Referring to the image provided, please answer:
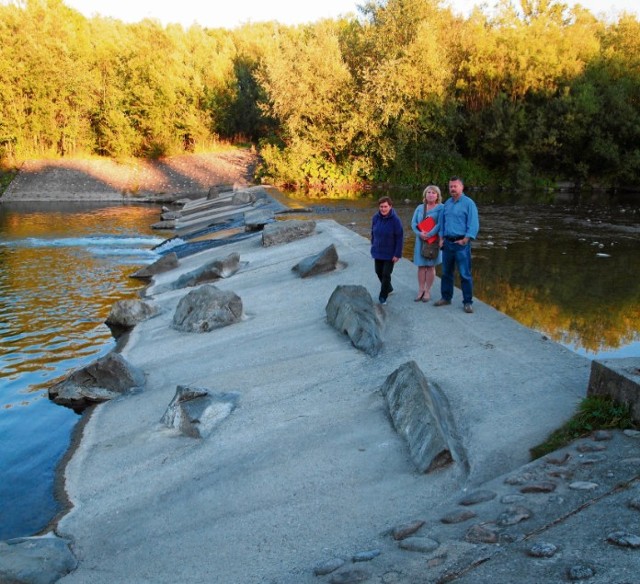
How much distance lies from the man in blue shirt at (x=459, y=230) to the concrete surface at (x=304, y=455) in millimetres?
731

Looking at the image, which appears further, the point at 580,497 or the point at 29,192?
the point at 29,192

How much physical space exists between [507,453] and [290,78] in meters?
37.9

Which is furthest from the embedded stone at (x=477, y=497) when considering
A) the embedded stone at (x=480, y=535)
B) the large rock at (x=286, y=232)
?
the large rock at (x=286, y=232)

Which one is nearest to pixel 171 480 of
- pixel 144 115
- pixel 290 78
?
pixel 290 78

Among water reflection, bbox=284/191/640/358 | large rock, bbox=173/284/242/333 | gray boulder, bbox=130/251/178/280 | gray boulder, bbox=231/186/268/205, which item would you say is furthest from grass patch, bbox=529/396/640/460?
gray boulder, bbox=231/186/268/205

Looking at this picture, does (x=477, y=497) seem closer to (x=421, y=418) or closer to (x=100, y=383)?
(x=421, y=418)

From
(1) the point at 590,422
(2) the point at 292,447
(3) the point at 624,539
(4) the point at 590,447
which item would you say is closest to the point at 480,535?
(3) the point at 624,539

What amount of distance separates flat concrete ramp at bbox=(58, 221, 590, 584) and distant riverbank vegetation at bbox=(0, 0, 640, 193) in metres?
32.6

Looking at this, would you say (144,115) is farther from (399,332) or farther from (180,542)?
(180,542)

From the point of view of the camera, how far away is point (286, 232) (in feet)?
65.8

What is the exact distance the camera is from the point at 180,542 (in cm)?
571

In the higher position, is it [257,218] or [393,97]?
[393,97]

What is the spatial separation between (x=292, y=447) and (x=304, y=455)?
26 cm

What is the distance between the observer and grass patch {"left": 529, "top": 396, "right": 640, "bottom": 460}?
5875 mm
